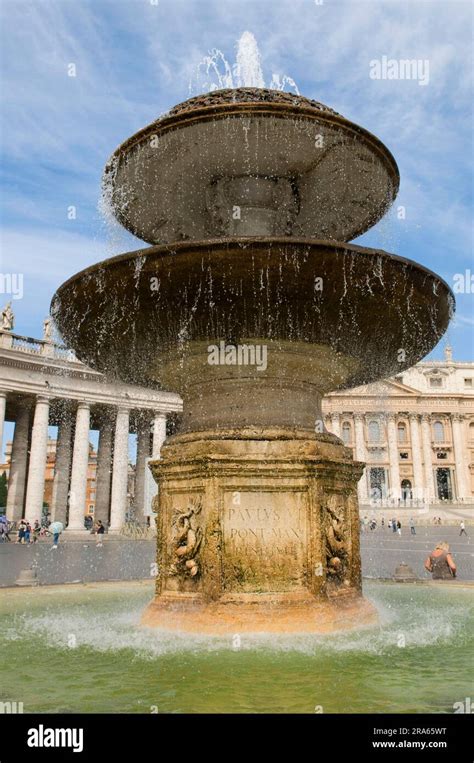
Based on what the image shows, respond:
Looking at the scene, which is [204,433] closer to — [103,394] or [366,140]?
[366,140]

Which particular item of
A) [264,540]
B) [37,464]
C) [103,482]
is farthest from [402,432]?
[264,540]

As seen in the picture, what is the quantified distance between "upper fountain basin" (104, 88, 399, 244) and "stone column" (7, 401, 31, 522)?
44.6 m

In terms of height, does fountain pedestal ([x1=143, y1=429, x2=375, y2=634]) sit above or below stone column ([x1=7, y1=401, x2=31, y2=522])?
below

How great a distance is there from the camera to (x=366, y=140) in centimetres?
696

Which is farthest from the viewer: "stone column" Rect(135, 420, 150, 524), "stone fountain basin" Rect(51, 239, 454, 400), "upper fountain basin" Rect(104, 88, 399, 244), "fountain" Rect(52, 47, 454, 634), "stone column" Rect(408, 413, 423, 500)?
"stone column" Rect(408, 413, 423, 500)

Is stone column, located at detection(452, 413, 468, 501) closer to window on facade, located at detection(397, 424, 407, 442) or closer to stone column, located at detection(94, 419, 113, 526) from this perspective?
window on facade, located at detection(397, 424, 407, 442)

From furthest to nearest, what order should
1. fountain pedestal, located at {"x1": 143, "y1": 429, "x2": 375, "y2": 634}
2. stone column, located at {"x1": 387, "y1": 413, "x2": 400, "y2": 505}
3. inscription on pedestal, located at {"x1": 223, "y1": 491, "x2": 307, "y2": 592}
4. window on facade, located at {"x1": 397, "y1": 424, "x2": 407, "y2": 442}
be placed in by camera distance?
window on facade, located at {"x1": 397, "y1": 424, "x2": 407, "y2": 442} < stone column, located at {"x1": 387, "y1": 413, "x2": 400, "y2": 505} < inscription on pedestal, located at {"x1": 223, "y1": 491, "x2": 307, "y2": 592} < fountain pedestal, located at {"x1": 143, "y1": 429, "x2": 375, "y2": 634}

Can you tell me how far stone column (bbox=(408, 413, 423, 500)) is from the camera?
91938 mm

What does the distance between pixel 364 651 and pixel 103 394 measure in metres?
47.4

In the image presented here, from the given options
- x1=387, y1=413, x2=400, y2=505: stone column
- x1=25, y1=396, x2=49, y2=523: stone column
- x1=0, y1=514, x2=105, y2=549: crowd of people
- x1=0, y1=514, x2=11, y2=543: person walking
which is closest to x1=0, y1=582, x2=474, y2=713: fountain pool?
x1=0, y1=514, x2=105, y2=549: crowd of people

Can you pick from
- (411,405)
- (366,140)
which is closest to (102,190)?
(366,140)

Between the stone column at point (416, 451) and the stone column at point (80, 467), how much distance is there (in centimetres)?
5524

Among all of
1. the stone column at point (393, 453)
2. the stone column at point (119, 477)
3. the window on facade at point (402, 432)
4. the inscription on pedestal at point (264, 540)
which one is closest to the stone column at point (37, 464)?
the stone column at point (119, 477)

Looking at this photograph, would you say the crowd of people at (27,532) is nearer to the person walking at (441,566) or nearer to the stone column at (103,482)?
the stone column at (103,482)
